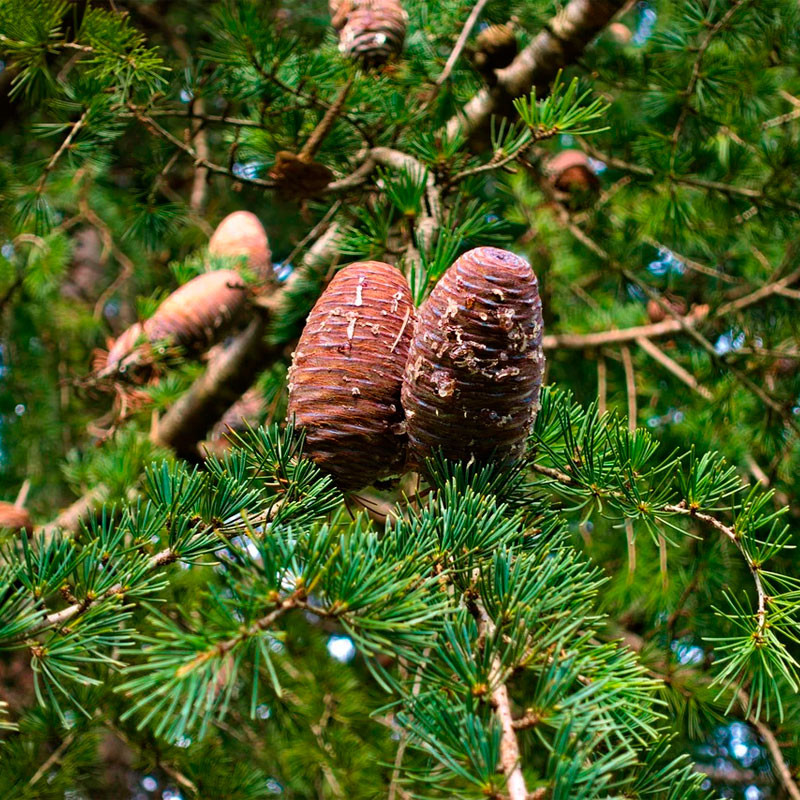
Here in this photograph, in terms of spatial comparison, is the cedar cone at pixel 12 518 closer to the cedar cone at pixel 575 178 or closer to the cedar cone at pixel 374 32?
the cedar cone at pixel 374 32

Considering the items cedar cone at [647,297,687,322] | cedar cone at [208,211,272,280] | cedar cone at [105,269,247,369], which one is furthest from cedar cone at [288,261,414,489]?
cedar cone at [647,297,687,322]

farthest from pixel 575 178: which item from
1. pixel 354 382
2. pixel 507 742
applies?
pixel 507 742

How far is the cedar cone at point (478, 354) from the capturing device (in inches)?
23.7

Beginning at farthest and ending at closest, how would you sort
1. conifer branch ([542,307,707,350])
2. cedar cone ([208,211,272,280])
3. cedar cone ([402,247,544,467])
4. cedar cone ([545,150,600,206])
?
conifer branch ([542,307,707,350]) → cedar cone ([545,150,600,206]) → cedar cone ([208,211,272,280]) → cedar cone ([402,247,544,467])

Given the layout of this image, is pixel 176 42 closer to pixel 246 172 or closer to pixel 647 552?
pixel 246 172

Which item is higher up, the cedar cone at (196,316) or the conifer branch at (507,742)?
the conifer branch at (507,742)

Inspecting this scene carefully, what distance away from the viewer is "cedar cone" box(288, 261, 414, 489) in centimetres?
67

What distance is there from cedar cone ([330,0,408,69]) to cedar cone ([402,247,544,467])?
1.90 ft

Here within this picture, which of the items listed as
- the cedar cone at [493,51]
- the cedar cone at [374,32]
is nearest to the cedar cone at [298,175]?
the cedar cone at [374,32]

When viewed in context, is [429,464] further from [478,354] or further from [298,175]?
[298,175]

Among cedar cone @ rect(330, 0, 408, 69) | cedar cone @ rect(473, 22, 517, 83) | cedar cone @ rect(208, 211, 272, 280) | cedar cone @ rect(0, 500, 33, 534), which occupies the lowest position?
cedar cone @ rect(0, 500, 33, 534)

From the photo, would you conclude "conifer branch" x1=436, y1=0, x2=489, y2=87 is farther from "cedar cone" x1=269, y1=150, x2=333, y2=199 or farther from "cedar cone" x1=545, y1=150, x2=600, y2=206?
"cedar cone" x1=545, y1=150, x2=600, y2=206

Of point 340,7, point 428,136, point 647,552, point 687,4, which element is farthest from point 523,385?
point 647,552

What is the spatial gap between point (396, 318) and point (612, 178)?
4.73 ft
